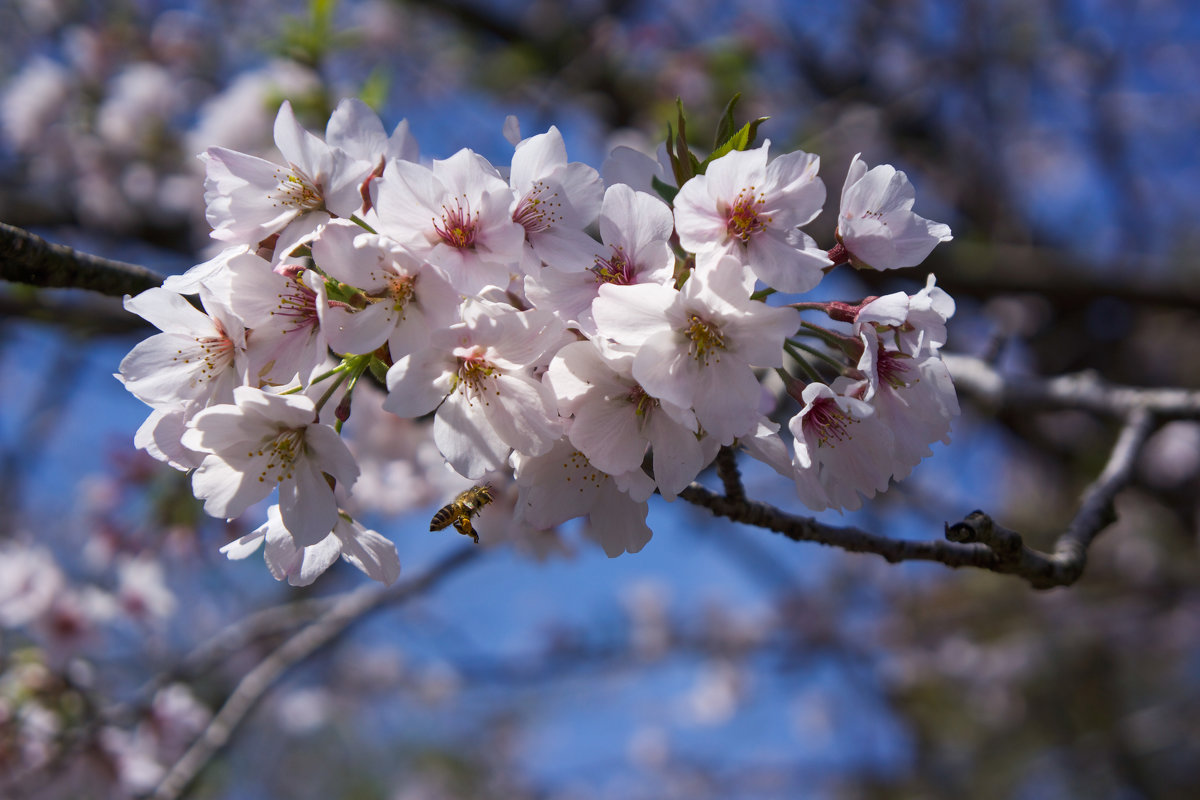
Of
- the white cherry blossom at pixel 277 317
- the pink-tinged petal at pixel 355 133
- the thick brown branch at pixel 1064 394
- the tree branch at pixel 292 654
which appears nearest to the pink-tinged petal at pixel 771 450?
the white cherry blossom at pixel 277 317

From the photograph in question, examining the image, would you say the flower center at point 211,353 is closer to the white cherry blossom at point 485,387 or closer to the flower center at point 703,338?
the white cherry blossom at point 485,387

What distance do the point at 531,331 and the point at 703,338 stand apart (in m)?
0.23

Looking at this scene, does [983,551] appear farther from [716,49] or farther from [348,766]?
[348,766]

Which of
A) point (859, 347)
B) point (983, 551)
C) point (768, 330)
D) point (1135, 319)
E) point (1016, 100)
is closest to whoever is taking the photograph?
point (768, 330)

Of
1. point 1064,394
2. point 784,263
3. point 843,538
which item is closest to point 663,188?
point 784,263

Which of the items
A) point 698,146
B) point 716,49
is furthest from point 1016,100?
point 698,146

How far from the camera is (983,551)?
1.39m

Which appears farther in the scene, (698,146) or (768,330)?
(698,146)

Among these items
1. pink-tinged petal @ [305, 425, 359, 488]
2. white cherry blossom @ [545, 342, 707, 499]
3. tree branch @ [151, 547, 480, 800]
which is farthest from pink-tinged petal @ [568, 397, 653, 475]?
tree branch @ [151, 547, 480, 800]

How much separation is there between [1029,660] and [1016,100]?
4670 mm

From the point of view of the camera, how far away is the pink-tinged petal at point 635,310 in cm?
101

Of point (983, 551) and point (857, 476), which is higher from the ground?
point (857, 476)

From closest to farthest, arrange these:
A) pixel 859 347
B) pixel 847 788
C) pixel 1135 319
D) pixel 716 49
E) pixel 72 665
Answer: pixel 859 347 → pixel 72 665 → pixel 716 49 → pixel 1135 319 → pixel 847 788

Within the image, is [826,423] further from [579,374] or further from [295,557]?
[295,557]
